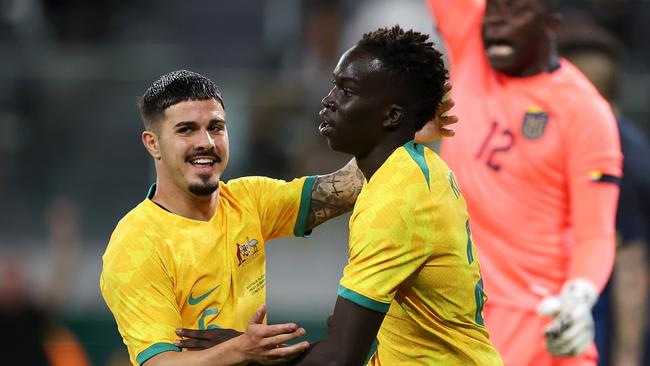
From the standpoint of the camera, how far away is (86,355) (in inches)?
319

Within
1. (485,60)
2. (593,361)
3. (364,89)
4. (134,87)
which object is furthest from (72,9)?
(364,89)

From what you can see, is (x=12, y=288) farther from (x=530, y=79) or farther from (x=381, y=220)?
(x=381, y=220)

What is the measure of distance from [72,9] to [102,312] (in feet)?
9.29

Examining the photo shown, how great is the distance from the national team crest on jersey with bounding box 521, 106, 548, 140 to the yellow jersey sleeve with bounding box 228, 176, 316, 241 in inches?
57.6

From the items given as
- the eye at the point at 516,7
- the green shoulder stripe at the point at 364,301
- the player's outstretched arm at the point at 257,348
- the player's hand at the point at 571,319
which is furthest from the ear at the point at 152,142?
the eye at the point at 516,7

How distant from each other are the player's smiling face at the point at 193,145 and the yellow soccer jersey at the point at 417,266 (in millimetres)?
632

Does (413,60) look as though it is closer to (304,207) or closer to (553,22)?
(304,207)

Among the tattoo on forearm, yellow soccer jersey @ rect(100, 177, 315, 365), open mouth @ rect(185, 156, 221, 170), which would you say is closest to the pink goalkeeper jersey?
the tattoo on forearm

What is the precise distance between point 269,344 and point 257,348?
0.04 m

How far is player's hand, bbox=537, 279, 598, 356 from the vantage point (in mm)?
4836

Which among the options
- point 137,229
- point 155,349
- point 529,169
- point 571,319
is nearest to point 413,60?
point 137,229

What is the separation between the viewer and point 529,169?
5406mm

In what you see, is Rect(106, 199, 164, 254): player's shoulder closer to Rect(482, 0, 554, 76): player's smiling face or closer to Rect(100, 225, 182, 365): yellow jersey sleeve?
Rect(100, 225, 182, 365): yellow jersey sleeve

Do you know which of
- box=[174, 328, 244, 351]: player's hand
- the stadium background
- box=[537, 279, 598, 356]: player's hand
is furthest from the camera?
the stadium background
